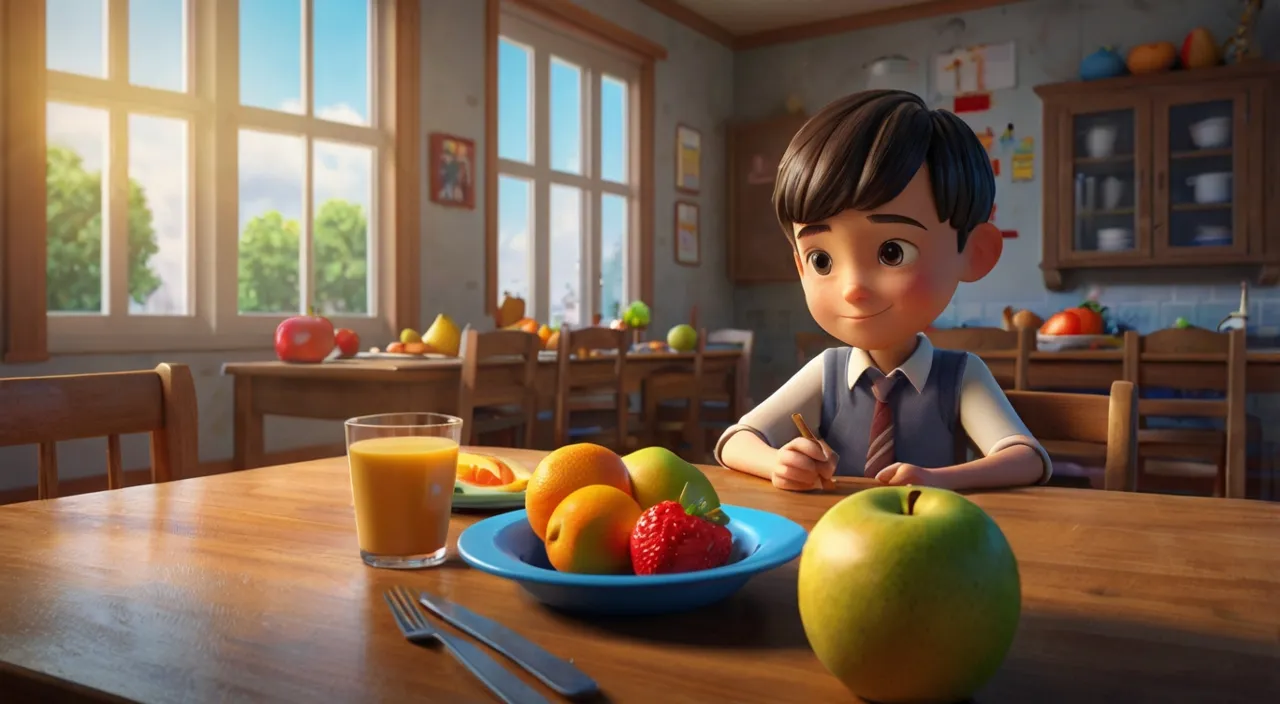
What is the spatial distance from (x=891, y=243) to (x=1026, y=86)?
5.08 m

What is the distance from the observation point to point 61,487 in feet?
9.70

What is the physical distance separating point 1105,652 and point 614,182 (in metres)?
5.20

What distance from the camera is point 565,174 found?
5.15 meters

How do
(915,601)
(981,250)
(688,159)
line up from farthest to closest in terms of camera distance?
(688,159)
(981,250)
(915,601)

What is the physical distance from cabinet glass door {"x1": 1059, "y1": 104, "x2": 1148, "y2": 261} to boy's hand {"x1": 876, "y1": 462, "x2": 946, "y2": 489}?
4.63m

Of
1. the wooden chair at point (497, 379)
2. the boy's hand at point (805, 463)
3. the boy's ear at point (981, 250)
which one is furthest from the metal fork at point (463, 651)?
the wooden chair at point (497, 379)

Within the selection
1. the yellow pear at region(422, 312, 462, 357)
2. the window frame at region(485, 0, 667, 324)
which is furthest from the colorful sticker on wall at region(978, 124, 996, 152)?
the yellow pear at region(422, 312, 462, 357)

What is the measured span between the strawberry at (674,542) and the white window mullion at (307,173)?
353 cm

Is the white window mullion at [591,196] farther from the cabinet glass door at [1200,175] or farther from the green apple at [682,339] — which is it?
the cabinet glass door at [1200,175]

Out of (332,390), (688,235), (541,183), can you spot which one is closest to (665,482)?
(332,390)

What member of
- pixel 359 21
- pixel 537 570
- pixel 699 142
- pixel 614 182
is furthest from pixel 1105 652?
pixel 699 142

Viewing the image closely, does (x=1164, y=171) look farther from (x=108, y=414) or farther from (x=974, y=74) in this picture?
(x=108, y=414)

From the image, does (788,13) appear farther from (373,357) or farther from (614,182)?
(373,357)

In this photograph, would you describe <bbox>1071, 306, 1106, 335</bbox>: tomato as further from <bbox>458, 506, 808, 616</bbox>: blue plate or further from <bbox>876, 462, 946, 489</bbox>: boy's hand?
<bbox>458, 506, 808, 616</bbox>: blue plate
